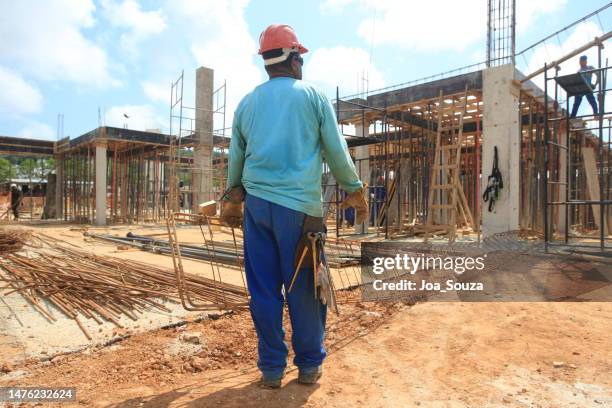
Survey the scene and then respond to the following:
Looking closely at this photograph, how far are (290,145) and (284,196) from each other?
0.27 meters

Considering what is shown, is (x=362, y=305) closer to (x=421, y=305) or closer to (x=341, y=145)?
(x=421, y=305)

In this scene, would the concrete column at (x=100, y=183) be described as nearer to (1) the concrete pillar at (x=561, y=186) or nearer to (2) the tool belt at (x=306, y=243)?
(1) the concrete pillar at (x=561, y=186)

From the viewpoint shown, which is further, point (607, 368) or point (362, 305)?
point (362, 305)

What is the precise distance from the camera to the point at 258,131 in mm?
2252

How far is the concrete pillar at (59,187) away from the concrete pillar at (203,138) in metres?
8.41

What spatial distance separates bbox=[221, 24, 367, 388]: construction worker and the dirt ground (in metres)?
0.24

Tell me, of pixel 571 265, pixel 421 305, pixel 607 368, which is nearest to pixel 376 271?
pixel 421 305

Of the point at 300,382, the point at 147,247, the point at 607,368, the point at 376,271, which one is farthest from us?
the point at 147,247

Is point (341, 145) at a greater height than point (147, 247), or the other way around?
point (341, 145)

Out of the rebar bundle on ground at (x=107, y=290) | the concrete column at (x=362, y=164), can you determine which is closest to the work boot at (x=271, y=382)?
the rebar bundle on ground at (x=107, y=290)

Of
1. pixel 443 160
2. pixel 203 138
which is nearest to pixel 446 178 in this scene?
pixel 443 160

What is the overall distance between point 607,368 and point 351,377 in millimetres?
1412

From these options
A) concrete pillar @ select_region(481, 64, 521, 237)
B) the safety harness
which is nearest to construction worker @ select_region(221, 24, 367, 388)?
the safety harness

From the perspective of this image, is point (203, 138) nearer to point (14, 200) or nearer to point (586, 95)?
point (14, 200)
